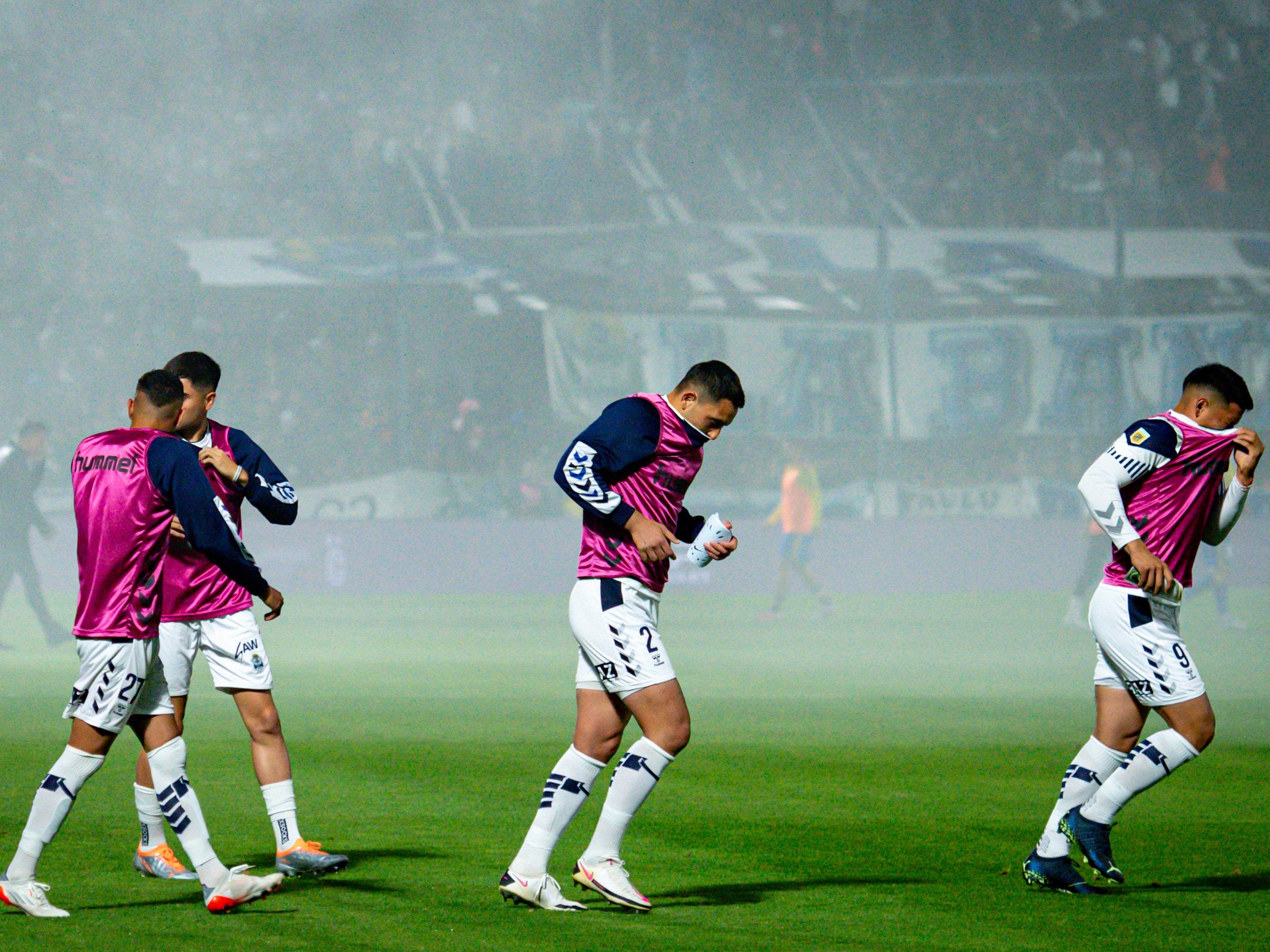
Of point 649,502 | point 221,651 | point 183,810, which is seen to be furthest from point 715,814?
point 183,810

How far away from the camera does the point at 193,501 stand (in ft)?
17.8

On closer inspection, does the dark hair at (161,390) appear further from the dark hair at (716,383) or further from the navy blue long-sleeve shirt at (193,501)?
the dark hair at (716,383)

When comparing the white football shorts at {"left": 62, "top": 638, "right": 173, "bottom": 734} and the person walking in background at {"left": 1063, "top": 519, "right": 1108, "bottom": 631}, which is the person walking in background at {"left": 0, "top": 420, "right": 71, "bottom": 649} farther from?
the white football shorts at {"left": 62, "top": 638, "right": 173, "bottom": 734}

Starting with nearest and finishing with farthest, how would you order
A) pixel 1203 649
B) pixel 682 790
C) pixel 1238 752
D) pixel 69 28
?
pixel 682 790 < pixel 1238 752 < pixel 1203 649 < pixel 69 28

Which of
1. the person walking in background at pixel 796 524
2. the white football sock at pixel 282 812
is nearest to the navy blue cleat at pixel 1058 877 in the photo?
the white football sock at pixel 282 812

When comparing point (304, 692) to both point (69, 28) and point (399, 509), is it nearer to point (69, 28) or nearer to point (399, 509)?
point (399, 509)

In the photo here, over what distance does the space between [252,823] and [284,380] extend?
80.8 ft

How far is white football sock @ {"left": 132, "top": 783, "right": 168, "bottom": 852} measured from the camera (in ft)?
20.4

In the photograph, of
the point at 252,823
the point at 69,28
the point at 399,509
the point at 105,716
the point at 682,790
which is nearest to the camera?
the point at 105,716

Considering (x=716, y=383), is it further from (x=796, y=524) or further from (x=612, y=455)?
(x=796, y=524)

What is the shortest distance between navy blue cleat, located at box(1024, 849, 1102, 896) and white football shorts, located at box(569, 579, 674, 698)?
1.53 m

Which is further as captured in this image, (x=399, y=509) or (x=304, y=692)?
(x=399, y=509)

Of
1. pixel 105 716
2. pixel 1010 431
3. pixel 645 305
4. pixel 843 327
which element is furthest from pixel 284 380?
pixel 105 716

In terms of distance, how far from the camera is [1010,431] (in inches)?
1198
